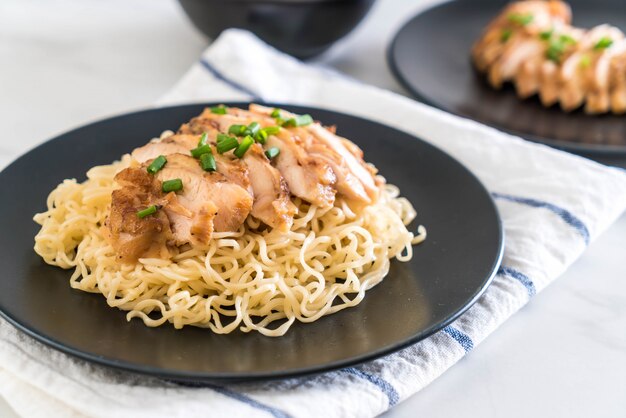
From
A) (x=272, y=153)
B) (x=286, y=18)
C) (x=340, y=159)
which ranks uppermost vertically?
(x=272, y=153)

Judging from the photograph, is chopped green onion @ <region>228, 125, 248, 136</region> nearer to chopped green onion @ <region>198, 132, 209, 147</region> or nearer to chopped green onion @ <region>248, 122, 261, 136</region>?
chopped green onion @ <region>248, 122, 261, 136</region>

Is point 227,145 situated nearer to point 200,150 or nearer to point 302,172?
point 200,150

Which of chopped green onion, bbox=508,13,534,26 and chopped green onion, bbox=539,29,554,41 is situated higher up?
chopped green onion, bbox=508,13,534,26

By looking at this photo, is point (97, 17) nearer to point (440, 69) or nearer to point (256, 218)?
point (440, 69)

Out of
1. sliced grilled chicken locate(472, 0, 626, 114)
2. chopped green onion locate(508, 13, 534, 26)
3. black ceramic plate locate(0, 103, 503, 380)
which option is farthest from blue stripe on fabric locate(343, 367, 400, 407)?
chopped green onion locate(508, 13, 534, 26)

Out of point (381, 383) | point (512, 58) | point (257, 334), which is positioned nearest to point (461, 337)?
point (381, 383)

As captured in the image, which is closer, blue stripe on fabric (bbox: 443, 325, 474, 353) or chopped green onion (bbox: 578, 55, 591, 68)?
blue stripe on fabric (bbox: 443, 325, 474, 353)
